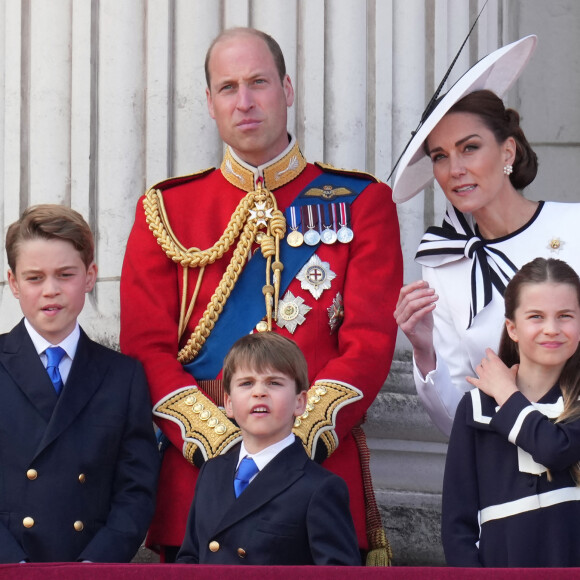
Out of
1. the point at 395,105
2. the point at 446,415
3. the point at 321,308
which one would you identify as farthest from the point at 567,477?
the point at 395,105

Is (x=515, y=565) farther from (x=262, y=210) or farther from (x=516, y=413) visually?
(x=262, y=210)

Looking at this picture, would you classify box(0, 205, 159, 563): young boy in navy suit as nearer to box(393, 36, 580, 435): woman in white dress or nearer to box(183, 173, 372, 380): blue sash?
box(183, 173, 372, 380): blue sash

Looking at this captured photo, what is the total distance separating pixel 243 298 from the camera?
3.88 m

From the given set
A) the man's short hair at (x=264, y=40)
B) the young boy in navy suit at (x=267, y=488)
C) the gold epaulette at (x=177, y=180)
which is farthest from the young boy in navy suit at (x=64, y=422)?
the man's short hair at (x=264, y=40)

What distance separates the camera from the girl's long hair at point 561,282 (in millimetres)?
3232

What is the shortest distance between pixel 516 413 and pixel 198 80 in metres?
1.80

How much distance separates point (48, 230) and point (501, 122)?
47.7 inches

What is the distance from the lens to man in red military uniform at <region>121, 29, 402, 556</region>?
12.1 feet

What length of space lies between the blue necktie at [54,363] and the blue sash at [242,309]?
37cm

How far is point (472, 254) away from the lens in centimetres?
378

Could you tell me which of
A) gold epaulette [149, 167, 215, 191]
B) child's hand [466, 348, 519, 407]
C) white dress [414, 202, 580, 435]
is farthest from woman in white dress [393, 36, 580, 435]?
gold epaulette [149, 167, 215, 191]

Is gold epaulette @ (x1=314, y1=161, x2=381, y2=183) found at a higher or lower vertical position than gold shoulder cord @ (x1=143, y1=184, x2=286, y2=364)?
higher

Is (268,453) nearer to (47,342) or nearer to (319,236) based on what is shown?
(47,342)

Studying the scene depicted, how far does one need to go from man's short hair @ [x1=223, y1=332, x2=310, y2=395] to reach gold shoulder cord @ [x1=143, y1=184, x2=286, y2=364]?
0.43 meters
